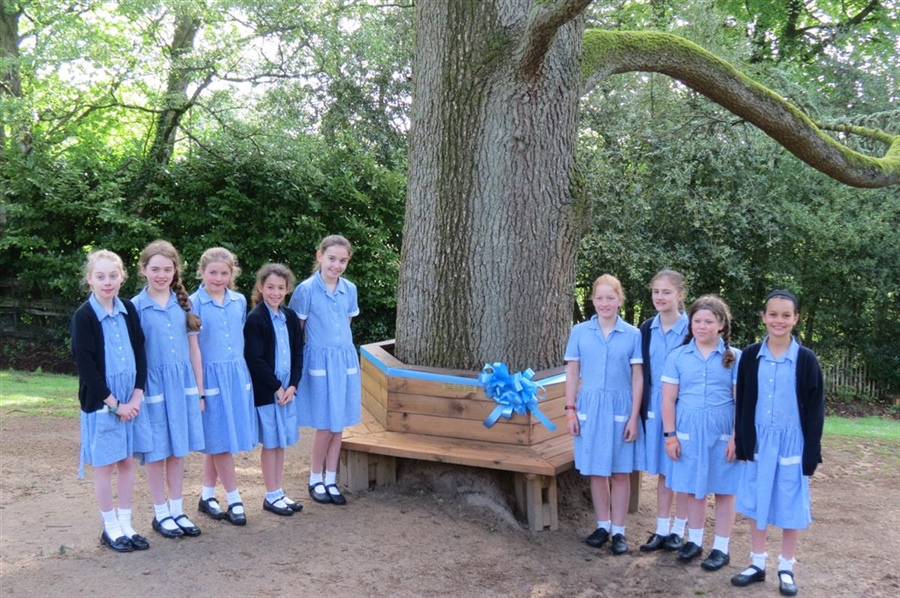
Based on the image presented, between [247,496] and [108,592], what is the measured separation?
5.66 feet

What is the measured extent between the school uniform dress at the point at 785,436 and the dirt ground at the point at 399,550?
1.54 ft

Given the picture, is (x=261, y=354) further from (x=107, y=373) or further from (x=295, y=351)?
(x=107, y=373)

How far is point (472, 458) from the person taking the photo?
4.96 meters

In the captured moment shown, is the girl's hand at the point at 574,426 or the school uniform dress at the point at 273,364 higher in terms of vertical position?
the school uniform dress at the point at 273,364

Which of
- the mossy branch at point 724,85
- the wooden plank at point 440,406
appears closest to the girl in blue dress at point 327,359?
the wooden plank at point 440,406

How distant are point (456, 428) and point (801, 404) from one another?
215 cm

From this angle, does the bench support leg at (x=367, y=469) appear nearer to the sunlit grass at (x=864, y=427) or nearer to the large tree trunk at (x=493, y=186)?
the large tree trunk at (x=493, y=186)

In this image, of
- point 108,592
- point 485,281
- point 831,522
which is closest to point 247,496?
point 108,592

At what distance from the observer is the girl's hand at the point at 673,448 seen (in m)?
4.49

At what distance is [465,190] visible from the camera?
17.9ft

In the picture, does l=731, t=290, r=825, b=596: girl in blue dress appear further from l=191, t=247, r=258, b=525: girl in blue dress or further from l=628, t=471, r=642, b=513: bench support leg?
l=191, t=247, r=258, b=525: girl in blue dress

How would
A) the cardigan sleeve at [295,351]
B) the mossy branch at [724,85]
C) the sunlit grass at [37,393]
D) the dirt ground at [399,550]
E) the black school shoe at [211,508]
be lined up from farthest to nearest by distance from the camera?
the sunlit grass at [37,393] < the mossy branch at [724,85] < the cardigan sleeve at [295,351] < the black school shoe at [211,508] < the dirt ground at [399,550]

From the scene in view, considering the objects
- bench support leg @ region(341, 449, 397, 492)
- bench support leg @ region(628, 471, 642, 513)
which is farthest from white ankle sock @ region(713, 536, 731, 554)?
bench support leg @ region(341, 449, 397, 492)

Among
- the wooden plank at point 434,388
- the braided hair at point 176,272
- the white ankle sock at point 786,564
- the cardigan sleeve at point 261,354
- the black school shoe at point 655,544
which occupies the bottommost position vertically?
the black school shoe at point 655,544
